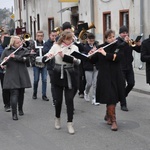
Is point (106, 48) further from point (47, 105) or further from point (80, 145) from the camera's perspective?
point (47, 105)

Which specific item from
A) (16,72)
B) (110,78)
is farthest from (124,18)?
(110,78)

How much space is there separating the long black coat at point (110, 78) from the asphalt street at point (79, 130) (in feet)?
1.91

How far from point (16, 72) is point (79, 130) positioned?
6.15ft

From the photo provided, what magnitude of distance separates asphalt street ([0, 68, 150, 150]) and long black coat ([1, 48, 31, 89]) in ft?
2.30

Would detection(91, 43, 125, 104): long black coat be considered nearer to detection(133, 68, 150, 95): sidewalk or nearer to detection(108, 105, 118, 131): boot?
detection(108, 105, 118, 131): boot

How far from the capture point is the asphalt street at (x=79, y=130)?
18.4 feet

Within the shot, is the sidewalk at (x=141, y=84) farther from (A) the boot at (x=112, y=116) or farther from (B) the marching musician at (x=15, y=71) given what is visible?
(B) the marching musician at (x=15, y=71)

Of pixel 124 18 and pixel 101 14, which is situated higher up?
pixel 101 14

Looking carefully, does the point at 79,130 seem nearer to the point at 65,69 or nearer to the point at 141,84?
the point at 65,69

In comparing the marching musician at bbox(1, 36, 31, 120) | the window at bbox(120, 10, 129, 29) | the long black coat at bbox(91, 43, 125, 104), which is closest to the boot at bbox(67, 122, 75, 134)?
the long black coat at bbox(91, 43, 125, 104)

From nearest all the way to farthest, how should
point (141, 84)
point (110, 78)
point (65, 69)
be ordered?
point (65, 69) < point (110, 78) < point (141, 84)

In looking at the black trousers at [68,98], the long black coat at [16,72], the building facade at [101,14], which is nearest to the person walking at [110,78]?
the black trousers at [68,98]

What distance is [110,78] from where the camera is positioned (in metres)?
6.40

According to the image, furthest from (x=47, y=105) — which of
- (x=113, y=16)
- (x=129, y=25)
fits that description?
(x=113, y=16)
